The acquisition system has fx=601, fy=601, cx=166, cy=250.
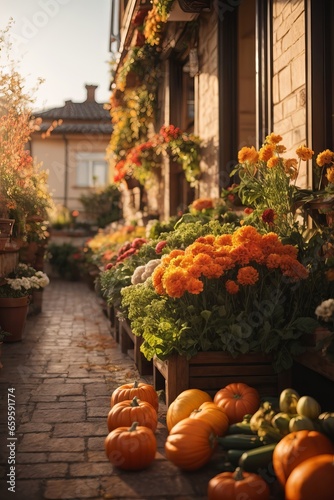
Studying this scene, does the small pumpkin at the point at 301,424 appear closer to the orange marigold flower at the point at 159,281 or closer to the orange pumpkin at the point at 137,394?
the orange pumpkin at the point at 137,394

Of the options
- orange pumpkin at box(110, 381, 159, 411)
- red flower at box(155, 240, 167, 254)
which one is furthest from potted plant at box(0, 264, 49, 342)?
orange pumpkin at box(110, 381, 159, 411)

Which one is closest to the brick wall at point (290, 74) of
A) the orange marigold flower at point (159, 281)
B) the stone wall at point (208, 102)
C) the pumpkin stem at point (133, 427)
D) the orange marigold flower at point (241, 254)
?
the orange marigold flower at point (241, 254)

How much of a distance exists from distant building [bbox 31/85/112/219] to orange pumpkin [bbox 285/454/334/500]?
20068 millimetres

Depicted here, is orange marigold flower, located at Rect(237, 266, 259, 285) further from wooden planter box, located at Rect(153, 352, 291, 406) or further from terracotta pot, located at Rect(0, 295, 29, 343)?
terracotta pot, located at Rect(0, 295, 29, 343)

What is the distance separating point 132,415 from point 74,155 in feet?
67.9

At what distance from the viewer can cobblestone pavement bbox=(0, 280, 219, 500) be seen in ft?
9.32

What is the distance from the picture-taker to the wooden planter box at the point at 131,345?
504 centimetres

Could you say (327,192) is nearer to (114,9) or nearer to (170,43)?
(170,43)

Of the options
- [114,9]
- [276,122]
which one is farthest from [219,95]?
[114,9]

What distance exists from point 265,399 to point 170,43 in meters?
7.17

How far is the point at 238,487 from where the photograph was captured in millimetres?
2654

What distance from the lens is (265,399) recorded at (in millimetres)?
3506

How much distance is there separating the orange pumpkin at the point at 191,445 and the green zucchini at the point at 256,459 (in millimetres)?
216

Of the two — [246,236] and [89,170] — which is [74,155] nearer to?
[89,170]
